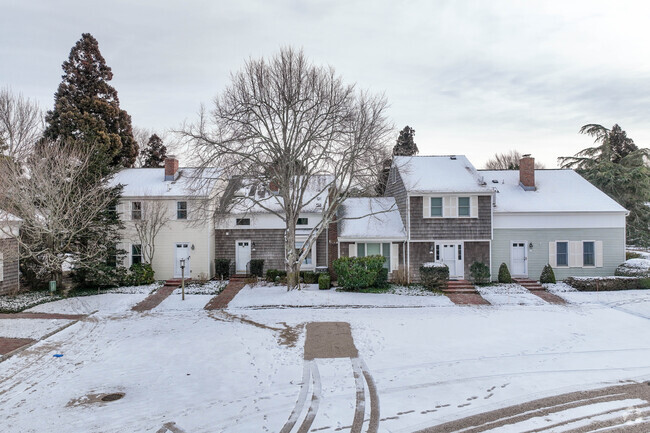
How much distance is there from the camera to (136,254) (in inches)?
998

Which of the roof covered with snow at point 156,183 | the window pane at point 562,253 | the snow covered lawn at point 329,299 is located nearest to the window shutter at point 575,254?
the window pane at point 562,253

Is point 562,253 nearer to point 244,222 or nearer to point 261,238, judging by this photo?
point 261,238

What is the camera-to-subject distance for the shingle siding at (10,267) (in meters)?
19.7

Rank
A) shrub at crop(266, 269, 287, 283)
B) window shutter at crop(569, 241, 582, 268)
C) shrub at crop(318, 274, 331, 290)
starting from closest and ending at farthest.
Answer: shrub at crop(318, 274, 331, 290)
window shutter at crop(569, 241, 582, 268)
shrub at crop(266, 269, 287, 283)

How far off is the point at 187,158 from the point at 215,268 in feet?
27.2

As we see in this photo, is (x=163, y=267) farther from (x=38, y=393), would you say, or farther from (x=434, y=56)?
(x=434, y=56)

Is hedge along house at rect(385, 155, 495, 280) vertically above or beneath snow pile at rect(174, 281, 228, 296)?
above

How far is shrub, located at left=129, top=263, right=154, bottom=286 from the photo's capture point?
23125 millimetres

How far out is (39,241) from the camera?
19.5 m

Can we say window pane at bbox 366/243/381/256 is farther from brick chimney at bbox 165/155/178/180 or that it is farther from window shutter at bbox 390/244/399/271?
brick chimney at bbox 165/155/178/180

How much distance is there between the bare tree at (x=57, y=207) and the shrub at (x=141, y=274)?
200cm

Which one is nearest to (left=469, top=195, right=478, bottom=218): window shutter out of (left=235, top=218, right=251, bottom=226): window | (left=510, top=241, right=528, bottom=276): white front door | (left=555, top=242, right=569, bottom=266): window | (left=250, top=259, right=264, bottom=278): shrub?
(left=510, top=241, right=528, bottom=276): white front door

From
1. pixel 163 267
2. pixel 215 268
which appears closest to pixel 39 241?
pixel 163 267

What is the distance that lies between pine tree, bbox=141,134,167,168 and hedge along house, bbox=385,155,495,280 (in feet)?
96.5
